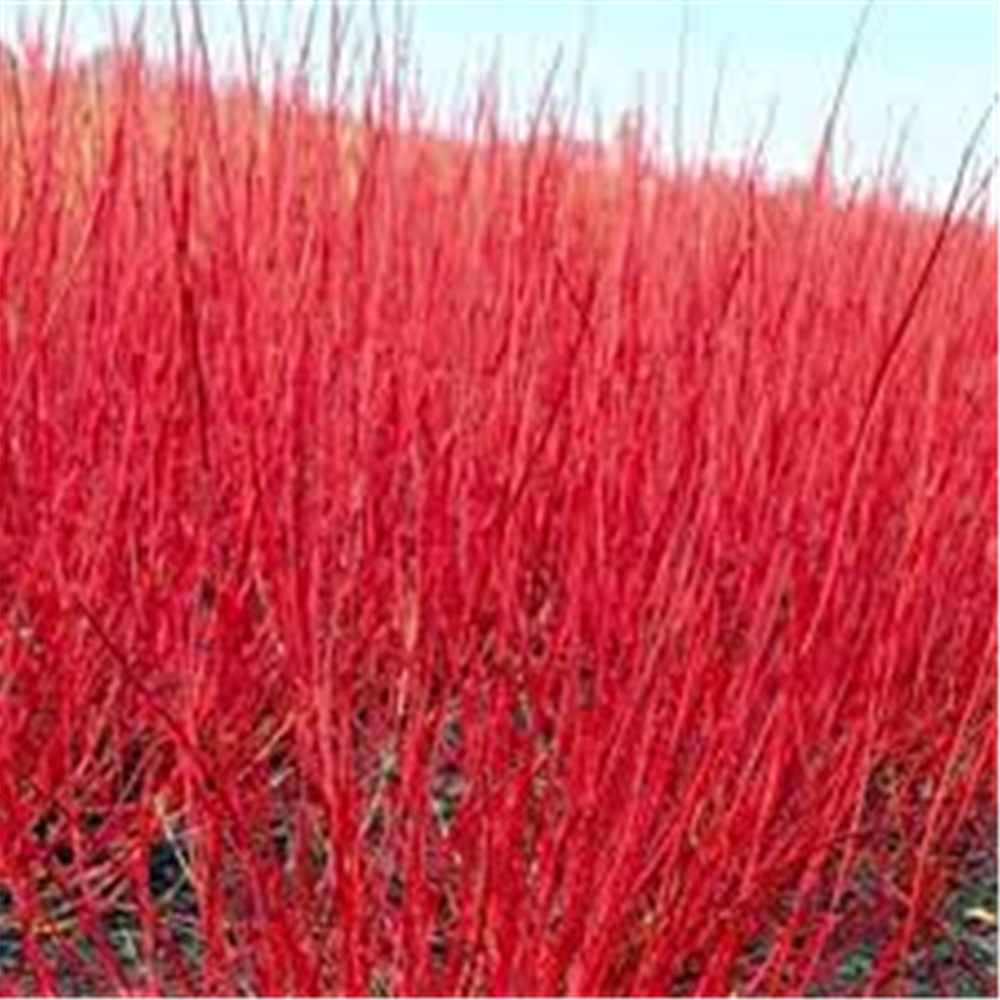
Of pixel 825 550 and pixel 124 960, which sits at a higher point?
pixel 825 550

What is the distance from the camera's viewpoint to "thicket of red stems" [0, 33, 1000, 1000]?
1.62m

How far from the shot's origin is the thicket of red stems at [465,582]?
5.32 feet

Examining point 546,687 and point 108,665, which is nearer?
point 546,687

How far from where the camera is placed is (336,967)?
198 cm

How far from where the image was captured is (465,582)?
5.98 feet

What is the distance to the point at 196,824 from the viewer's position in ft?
5.81

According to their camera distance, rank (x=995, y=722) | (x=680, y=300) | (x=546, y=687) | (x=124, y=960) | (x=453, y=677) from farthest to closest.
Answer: (x=680, y=300), (x=124, y=960), (x=995, y=722), (x=546, y=687), (x=453, y=677)

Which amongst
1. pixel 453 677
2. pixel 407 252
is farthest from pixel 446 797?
pixel 453 677

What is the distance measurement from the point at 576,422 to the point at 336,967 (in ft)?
1.86

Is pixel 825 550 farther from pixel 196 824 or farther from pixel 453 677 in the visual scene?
pixel 196 824

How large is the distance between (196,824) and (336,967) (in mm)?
283

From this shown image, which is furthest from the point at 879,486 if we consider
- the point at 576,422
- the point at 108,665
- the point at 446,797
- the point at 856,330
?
the point at 108,665

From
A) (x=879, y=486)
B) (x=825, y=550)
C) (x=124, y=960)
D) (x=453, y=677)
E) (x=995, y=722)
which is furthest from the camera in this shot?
(x=879, y=486)

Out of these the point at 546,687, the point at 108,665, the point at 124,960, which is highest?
the point at 546,687
